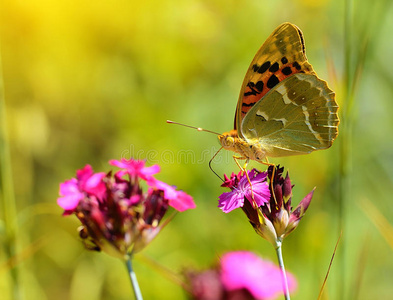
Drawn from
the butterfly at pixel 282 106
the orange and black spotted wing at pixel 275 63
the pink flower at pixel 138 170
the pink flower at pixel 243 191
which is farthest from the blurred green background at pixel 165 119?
the pink flower at pixel 138 170

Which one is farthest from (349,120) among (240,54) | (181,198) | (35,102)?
(35,102)

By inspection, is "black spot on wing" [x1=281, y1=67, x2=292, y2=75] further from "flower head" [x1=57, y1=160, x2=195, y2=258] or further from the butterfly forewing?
"flower head" [x1=57, y1=160, x2=195, y2=258]

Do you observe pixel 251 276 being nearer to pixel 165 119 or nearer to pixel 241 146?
pixel 241 146

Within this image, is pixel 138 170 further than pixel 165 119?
No

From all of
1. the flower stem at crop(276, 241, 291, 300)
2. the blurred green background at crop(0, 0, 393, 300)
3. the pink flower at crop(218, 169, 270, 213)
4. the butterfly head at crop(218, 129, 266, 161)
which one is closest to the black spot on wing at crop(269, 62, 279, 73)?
the butterfly head at crop(218, 129, 266, 161)

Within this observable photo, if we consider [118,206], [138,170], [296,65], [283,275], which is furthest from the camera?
[296,65]

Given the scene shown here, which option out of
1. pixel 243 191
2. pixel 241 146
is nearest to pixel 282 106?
pixel 241 146
